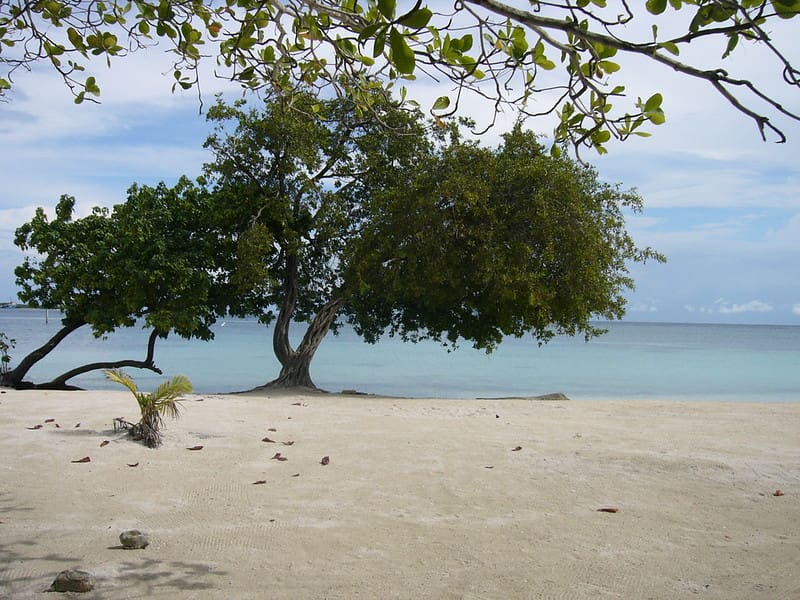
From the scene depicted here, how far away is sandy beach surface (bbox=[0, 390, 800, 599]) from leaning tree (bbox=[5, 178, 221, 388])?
570 cm

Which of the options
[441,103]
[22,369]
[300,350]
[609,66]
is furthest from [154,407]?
[22,369]

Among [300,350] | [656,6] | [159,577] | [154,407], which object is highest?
[656,6]

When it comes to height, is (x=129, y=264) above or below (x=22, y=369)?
above

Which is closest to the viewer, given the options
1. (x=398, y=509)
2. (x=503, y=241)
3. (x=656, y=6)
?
(x=656, y=6)

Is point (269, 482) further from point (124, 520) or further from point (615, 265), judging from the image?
point (615, 265)

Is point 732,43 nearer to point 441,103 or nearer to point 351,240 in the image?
point 441,103

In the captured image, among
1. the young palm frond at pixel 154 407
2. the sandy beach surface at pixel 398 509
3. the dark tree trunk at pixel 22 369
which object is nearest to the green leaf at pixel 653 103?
the sandy beach surface at pixel 398 509

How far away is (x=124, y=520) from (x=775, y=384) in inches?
1086

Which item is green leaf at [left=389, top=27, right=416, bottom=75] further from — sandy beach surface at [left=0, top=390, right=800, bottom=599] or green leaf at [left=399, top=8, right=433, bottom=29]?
sandy beach surface at [left=0, top=390, right=800, bottom=599]

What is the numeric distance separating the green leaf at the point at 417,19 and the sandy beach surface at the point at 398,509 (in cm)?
251

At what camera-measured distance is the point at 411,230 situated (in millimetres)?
13312

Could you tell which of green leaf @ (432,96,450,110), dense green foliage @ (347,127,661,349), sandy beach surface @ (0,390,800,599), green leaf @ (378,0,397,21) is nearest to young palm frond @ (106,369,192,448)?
sandy beach surface @ (0,390,800,599)

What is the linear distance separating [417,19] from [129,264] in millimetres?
12231

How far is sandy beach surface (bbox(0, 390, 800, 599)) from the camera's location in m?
3.73
